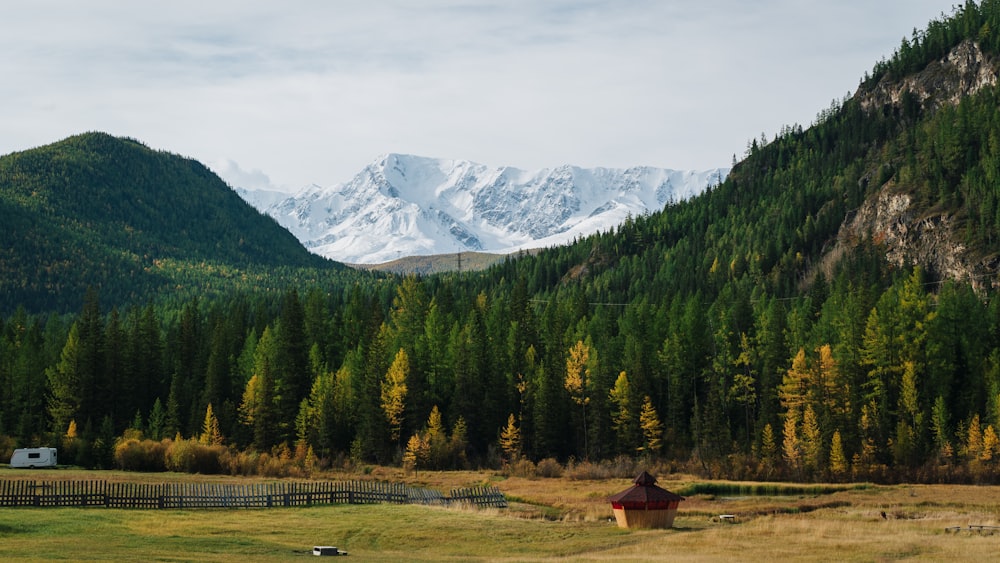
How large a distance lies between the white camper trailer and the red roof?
240 ft

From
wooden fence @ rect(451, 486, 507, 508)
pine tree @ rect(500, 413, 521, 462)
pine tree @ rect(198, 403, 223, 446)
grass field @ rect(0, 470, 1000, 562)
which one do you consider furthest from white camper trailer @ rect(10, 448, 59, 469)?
wooden fence @ rect(451, 486, 507, 508)

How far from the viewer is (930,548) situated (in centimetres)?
5822

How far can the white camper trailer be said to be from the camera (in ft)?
392

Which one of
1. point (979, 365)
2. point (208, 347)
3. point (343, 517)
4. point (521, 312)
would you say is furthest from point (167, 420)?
point (979, 365)

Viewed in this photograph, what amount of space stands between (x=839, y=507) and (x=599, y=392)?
5000cm

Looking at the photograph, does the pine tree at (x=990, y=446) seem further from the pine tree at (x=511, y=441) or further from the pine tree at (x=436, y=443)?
the pine tree at (x=436, y=443)

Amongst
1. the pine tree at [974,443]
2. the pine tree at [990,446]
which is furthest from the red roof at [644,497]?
the pine tree at [974,443]

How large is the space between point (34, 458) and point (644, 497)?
7611cm

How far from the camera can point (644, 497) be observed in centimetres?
7344

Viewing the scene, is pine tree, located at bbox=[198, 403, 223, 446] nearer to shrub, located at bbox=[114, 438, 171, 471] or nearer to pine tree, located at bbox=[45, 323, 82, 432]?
shrub, located at bbox=[114, 438, 171, 471]

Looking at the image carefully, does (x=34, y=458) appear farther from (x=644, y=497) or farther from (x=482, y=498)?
(x=644, y=497)

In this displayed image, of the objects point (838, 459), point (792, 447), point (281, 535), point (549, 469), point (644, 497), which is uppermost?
point (792, 447)

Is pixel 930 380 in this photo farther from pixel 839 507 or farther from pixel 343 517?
pixel 343 517

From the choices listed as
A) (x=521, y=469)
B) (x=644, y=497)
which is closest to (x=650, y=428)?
(x=521, y=469)
